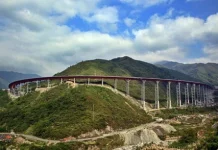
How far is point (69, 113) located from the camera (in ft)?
238

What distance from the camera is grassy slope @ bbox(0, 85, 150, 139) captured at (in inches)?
2616

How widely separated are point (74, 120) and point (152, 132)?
19.3m

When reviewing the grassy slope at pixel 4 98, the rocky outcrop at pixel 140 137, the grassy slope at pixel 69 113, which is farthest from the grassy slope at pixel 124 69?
the rocky outcrop at pixel 140 137

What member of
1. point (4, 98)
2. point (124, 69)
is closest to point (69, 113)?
point (4, 98)

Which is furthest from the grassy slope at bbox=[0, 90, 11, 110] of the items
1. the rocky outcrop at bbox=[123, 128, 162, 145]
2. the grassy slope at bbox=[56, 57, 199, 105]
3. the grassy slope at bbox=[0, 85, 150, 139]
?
the rocky outcrop at bbox=[123, 128, 162, 145]

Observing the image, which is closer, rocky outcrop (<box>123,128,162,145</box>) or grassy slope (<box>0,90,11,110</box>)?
rocky outcrop (<box>123,128,162,145</box>)

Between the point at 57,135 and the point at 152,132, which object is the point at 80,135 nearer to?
the point at 57,135

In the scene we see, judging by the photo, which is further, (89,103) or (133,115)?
(133,115)

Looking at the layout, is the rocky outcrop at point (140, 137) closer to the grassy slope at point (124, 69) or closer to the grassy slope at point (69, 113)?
the grassy slope at point (69, 113)

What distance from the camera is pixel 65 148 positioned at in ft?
175

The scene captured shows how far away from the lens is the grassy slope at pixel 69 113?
66.4 m

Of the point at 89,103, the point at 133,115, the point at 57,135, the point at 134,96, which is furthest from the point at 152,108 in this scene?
the point at 57,135

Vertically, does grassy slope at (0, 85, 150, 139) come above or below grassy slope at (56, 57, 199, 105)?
below

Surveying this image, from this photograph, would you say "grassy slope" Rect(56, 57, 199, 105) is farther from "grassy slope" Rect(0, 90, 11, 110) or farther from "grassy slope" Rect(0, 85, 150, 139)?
"grassy slope" Rect(0, 90, 11, 110)
